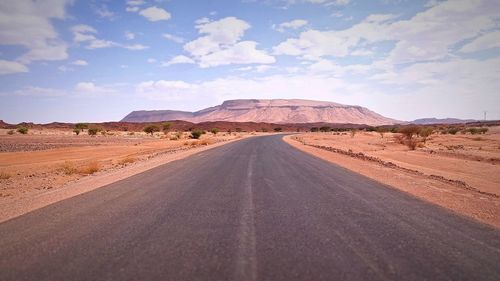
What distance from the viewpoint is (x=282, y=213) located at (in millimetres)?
8094

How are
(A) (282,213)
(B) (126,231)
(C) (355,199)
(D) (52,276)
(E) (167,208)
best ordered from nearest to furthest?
(D) (52,276), (B) (126,231), (A) (282,213), (E) (167,208), (C) (355,199)

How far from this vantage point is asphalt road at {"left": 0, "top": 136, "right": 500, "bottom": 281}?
483 centimetres

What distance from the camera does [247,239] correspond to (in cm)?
613

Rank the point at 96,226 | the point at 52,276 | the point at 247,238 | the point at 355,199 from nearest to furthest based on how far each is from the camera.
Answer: the point at 52,276, the point at 247,238, the point at 96,226, the point at 355,199

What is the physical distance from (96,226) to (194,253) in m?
2.60

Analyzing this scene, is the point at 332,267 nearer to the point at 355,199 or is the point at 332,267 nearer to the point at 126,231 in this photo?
the point at 126,231

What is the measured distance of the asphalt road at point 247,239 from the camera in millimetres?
4828

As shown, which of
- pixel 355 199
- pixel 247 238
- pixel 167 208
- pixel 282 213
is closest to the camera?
pixel 247 238

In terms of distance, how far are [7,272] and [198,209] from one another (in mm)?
4053

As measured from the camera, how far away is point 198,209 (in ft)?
27.9

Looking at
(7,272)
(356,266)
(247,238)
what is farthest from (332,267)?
(7,272)

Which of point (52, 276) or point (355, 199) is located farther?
point (355, 199)

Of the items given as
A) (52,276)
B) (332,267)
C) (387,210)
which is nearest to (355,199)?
(387,210)

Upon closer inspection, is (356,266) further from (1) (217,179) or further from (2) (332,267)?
(1) (217,179)
